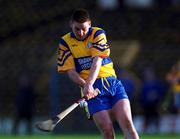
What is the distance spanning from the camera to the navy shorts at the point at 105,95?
13.3 meters

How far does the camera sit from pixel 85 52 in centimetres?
1337

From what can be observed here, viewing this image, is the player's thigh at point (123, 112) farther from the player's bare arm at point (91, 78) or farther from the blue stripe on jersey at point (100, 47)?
the blue stripe on jersey at point (100, 47)

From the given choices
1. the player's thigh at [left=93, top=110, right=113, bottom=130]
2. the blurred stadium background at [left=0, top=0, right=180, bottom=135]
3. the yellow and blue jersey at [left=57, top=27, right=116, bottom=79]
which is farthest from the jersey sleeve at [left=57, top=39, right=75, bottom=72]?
the blurred stadium background at [left=0, top=0, right=180, bottom=135]

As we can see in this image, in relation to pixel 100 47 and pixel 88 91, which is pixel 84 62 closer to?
pixel 100 47

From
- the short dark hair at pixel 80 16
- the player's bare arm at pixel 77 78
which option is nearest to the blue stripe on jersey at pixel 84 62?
the player's bare arm at pixel 77 78

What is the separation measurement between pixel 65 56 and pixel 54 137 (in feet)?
27.5

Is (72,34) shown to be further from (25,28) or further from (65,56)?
(25,28)

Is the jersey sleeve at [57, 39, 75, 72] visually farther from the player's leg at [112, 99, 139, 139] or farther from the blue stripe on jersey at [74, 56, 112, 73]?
the player's leg at [112, 99, 139, 139]

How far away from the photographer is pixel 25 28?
29359mm

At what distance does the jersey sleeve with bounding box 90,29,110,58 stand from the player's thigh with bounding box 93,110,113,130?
741 mm

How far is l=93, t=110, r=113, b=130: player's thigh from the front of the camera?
13.2 m

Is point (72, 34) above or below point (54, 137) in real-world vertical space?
above

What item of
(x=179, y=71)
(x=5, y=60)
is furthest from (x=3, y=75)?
(x=179, y=71)

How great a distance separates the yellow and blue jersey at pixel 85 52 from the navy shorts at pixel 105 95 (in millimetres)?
93
